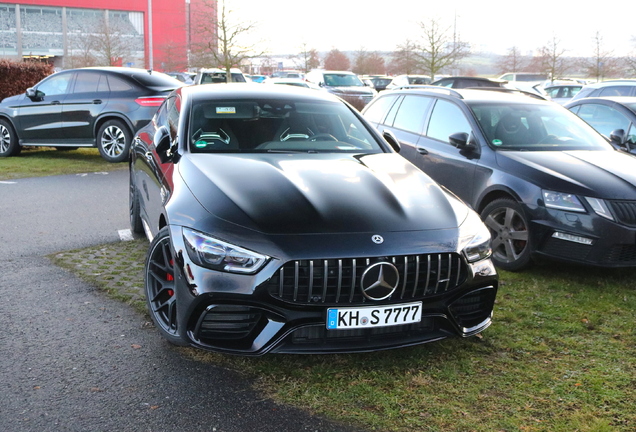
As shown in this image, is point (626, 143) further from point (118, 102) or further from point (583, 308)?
point (118, 102)

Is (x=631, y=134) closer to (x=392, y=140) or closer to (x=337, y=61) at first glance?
(x=392, y=140)

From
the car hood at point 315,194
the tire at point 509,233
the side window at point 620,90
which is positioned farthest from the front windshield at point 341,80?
the car hood at point 315,194

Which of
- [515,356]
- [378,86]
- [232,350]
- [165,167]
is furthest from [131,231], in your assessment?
[378,86]

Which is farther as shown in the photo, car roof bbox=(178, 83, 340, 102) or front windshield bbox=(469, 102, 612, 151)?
front windshield bbox=(469, 102, 612, 151)

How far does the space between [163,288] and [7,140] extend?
1102 centimetres

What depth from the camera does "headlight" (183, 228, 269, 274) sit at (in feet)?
11.0

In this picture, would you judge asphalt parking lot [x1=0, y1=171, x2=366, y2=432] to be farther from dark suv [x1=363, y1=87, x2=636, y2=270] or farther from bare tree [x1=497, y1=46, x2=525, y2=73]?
bare tree [x1=497, y1=46, x2=525, y2=73]

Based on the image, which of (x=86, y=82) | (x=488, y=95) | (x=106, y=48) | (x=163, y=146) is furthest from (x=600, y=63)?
(x=163, y=146)

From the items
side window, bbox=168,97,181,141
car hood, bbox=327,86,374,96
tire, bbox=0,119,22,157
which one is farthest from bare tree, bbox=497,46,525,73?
side window, bbox=168,97,181,141

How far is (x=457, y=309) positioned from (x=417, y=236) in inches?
18.6

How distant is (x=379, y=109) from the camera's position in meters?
8.62

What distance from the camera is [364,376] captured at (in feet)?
12.0

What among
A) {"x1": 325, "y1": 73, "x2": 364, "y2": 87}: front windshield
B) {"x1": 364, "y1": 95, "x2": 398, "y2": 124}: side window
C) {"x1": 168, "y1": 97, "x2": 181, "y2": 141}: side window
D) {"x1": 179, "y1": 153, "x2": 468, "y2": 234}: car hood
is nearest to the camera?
{"x1": 179, "y1": 153, "x2": 468, "y2": 234}: car hood

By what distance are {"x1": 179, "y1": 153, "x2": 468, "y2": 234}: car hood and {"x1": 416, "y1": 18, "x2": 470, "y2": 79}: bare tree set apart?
3534 centimetres
